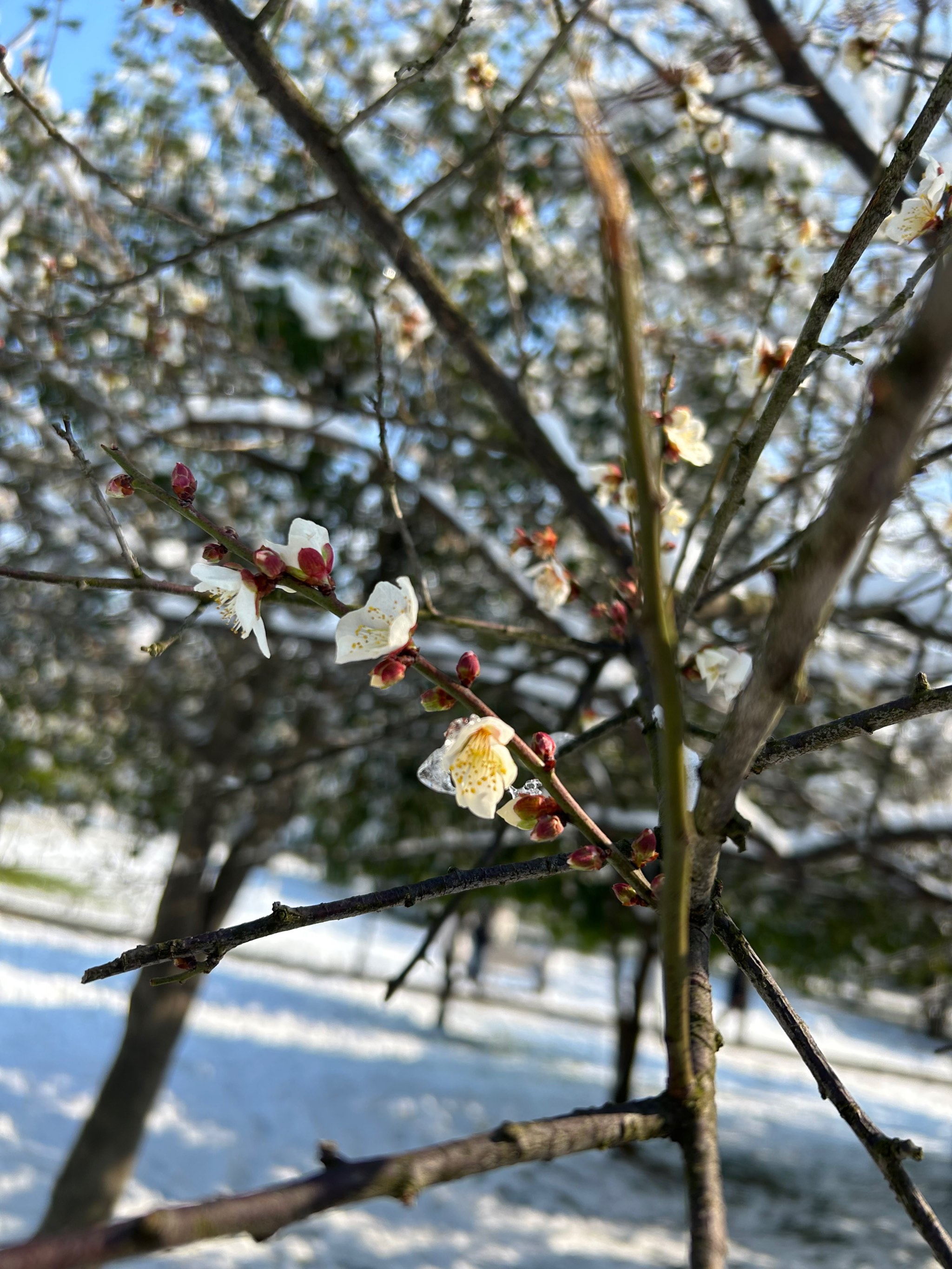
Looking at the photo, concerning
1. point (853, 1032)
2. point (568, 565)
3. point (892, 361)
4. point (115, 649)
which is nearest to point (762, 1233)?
point (568, 565)

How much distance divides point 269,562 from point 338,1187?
618 mm

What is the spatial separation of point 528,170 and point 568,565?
6.80 feet

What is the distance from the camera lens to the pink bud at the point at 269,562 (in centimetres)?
102

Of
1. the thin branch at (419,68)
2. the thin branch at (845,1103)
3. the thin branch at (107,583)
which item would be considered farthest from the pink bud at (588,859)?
the thin branch at (419,68)

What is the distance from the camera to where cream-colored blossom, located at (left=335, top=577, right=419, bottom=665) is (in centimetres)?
101

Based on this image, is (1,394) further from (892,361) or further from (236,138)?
(892,361)

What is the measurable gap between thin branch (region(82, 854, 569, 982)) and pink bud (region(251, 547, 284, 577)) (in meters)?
0.36

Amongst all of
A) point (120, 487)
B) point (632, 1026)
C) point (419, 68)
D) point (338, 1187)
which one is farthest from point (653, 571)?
point (632, 1026)

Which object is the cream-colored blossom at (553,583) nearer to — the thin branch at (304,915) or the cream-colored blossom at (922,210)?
the cream-colored blossom at (922,210)

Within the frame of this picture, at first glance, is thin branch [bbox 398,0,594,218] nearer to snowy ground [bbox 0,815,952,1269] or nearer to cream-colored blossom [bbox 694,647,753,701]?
cream-colored blossom [bbox 694,647,753,701]

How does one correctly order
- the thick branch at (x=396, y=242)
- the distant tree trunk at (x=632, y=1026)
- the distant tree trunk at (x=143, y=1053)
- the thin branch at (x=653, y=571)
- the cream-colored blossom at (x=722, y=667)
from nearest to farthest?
1. the thin branch at (x=653, y=571)
2. the cream-colored blossom at (x=722, y=667)
3. the thick branch at (x=396, y=242)
4. the distant tree trunk at (x=143, y=1053)
5. the distant tree trunk at (x=632, y=1026)

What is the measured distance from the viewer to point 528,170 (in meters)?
4.78

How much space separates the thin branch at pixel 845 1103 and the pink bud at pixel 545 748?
228 mm

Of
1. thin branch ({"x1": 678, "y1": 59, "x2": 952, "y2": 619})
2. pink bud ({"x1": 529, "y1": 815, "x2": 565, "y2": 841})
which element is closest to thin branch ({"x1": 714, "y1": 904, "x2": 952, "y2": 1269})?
pink bud ({"x1": 529, "y1": 815, "x2": 565, "y2": 841})
